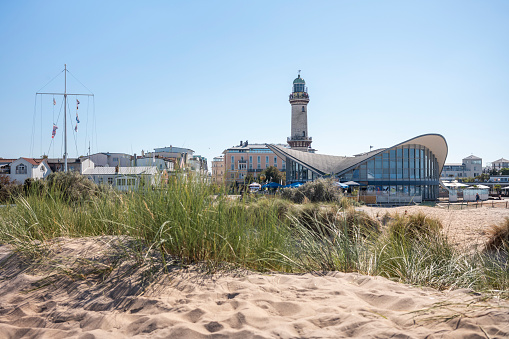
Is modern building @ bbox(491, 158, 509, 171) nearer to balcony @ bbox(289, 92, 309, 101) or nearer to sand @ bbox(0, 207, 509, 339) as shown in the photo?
balcony @ bbox(289, 92, 309, 101)

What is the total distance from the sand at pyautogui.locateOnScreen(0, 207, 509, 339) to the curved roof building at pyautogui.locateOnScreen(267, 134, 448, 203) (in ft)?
107

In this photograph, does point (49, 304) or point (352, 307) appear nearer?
point (352, 307)

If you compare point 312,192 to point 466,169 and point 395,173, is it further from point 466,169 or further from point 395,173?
point 466,169

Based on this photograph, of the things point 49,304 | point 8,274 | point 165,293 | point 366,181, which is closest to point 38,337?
point 49,304

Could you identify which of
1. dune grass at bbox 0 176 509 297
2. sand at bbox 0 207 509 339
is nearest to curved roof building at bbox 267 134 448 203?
dune grass at bbox 0 176 509 297

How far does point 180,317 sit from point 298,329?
742 mm

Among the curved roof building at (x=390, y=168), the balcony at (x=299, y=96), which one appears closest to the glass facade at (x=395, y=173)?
the curved roof building at (x=390, y=168)

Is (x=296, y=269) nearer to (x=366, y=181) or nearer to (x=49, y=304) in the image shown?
(x=49, y=304)

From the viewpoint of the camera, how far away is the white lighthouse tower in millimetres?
72812

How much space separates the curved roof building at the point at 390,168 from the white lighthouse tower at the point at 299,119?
3198 centimetres

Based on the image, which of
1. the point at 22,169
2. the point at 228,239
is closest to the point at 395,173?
the point at 228,239

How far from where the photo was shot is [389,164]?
37.3m

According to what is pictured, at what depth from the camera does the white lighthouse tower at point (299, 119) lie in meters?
72.8

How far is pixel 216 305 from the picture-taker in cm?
247
